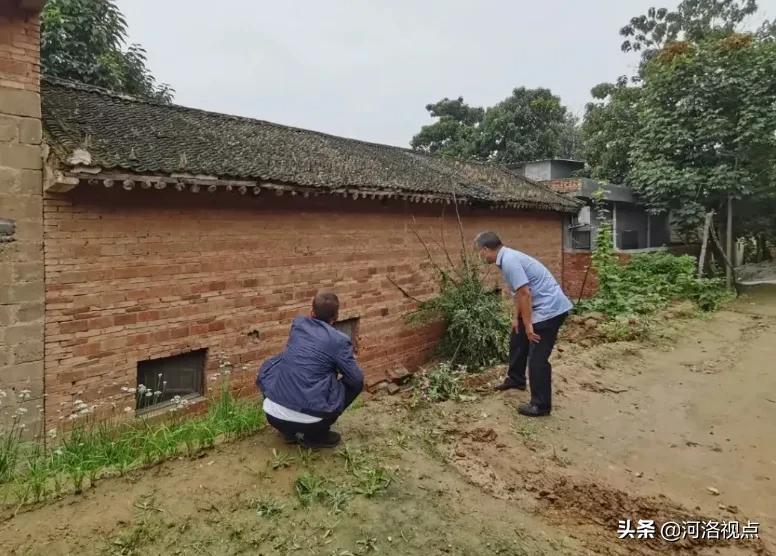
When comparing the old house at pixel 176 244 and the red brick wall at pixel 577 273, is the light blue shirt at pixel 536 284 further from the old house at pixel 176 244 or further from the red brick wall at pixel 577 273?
the red brick wall at pixel 577 273

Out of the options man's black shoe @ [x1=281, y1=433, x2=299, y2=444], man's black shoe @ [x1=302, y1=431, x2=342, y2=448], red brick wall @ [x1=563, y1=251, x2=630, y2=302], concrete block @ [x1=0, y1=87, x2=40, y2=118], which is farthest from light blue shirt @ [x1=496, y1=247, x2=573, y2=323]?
red brick wall @ [x1=563, y1=251, x2=630, y2=302]

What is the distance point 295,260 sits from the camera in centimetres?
762

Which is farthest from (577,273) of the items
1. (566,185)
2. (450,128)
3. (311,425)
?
(450,128)

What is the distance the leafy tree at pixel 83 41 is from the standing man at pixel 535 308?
9.62 meters

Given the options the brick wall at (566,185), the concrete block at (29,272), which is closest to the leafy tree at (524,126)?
the brick wall at (566,185)

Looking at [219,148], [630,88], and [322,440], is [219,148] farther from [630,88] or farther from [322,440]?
[630,88]

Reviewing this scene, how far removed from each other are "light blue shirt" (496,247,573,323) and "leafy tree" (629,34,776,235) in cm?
1154

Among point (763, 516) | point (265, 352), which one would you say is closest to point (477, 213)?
point (265, 352)

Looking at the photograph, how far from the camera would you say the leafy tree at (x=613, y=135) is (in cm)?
1800

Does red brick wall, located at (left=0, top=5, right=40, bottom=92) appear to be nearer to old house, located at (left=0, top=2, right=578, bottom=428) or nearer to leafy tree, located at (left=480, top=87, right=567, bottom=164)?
old house, located at (left=0, top=2, right=578, bottom=428)

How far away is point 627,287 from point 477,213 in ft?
14.0

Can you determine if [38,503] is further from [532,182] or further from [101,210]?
[532,182]

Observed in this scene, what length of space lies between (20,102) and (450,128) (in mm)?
23505

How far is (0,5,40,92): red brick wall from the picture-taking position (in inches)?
194
